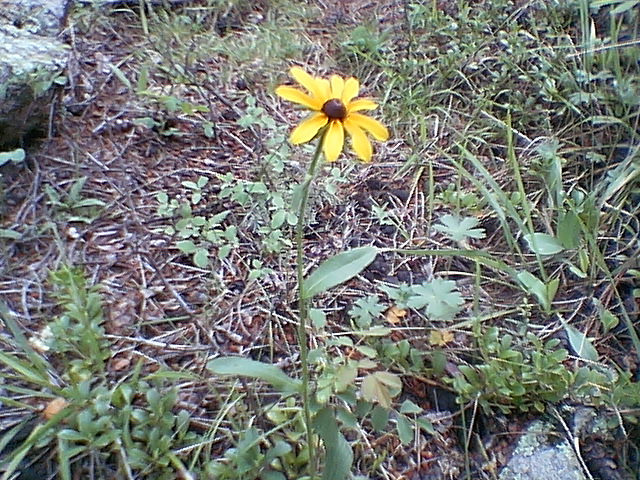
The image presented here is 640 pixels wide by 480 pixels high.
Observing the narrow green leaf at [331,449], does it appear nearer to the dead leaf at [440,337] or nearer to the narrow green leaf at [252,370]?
the narrow green leaf at [252,370]

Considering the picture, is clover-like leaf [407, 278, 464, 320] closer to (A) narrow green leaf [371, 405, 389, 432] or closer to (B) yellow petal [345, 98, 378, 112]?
(A) narrow green leaf [371, 405, 389, 432]

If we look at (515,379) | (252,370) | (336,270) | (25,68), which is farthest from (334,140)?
(25,68)

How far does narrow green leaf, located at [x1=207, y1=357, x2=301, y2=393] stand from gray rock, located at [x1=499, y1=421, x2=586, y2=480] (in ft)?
1.47

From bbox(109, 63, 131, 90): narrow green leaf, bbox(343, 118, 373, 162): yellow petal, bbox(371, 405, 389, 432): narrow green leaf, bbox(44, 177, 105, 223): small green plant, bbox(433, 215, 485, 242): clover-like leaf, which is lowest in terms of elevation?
bbox(371, 405, 389, 432): narrow green leaf

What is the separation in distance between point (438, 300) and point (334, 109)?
1.58 ft

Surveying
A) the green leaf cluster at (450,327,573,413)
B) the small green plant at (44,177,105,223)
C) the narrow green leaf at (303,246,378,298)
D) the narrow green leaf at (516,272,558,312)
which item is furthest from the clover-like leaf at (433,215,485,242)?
the small green plant at (44,177,105,223)

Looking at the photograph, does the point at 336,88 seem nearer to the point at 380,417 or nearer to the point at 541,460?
the point at 380,417

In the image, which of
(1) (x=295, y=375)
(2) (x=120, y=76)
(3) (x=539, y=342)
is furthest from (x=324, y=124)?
(2) (x=120, y=76)

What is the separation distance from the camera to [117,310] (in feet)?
3.84

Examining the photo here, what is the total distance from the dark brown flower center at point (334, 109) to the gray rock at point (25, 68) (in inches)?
36.6

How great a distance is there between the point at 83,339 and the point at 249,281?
358 millimetres

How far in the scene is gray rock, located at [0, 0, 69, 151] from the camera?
1.37 m

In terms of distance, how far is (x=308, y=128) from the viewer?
78 cm

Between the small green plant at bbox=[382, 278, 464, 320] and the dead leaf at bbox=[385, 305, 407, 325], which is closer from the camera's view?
the small green plant at bbox=[382, 278, 464, 320]
